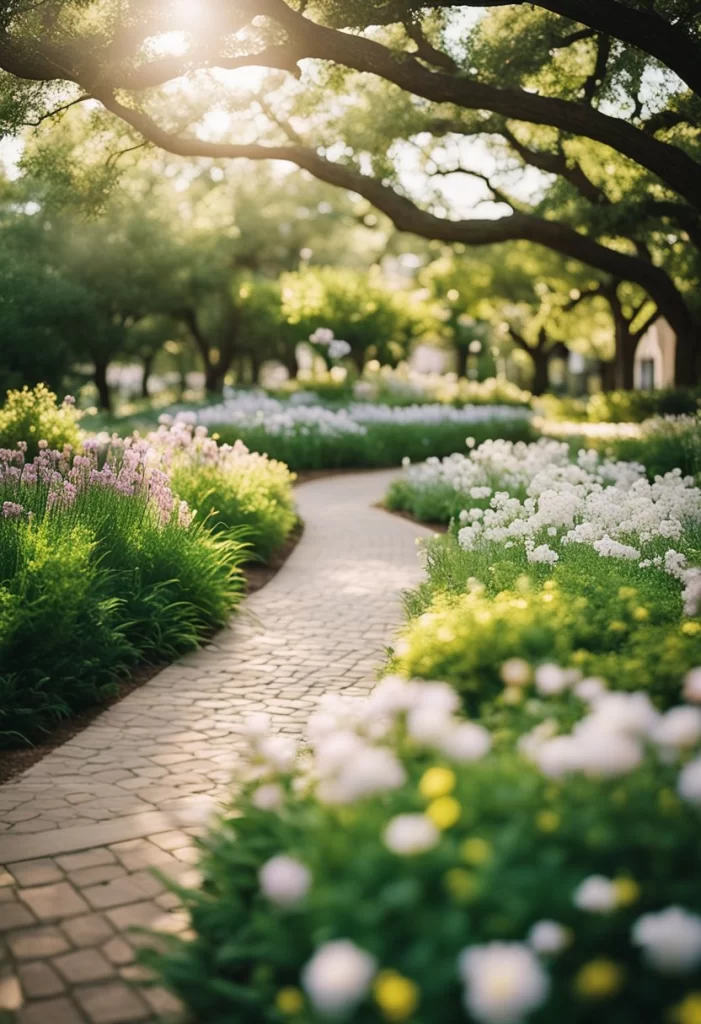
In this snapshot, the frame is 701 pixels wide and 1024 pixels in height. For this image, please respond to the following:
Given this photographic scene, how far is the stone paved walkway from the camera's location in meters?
3.23

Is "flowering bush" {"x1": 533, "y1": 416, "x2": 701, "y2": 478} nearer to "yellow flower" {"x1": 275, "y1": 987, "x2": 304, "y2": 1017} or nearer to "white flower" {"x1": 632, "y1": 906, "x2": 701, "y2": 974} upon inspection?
"white flower" {"x1": 632, "y1": 906, "x2": 701, "y2": 974}

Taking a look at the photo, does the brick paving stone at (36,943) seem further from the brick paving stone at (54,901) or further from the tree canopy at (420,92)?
the tree canopy at (420,92)

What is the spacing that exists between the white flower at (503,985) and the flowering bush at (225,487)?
778cm

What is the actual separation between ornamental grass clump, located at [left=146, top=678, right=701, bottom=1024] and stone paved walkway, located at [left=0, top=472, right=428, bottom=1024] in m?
0.67

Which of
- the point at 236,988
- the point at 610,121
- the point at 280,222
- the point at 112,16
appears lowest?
the point at 236,988

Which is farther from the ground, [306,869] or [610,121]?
[610,121]

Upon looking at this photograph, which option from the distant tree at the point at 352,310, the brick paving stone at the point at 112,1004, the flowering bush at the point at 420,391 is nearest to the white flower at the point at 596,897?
the brick paving stone at the point at 112,1004

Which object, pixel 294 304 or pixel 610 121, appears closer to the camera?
pixel 610 121

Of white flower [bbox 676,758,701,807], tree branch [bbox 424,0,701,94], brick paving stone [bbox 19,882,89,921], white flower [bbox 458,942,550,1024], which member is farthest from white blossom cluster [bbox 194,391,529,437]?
white flower [bbox 458,942,550,1024]

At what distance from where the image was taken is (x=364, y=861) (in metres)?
2.21

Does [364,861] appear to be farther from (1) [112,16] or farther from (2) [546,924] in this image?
(1) [112,16]

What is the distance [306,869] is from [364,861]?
0.17 metres

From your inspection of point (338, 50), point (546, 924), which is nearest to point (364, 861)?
point (546, 924)

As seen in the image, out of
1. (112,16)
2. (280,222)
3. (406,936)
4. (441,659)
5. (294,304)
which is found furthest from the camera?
(280,222)
